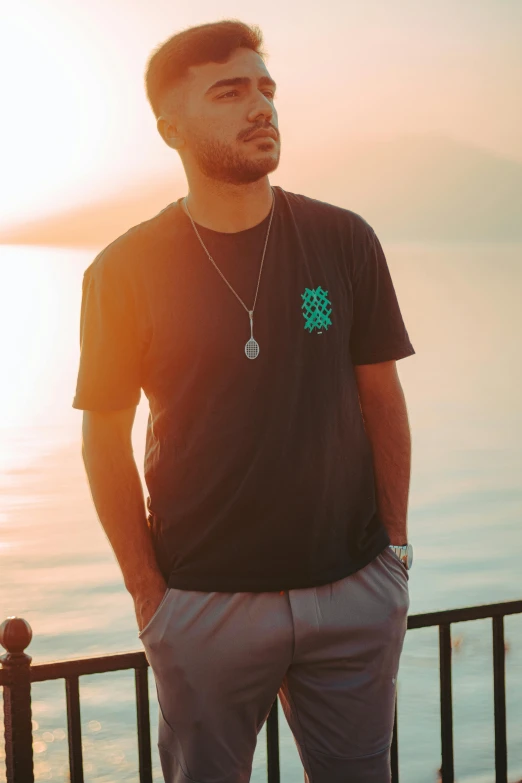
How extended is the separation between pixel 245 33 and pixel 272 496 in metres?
0.98

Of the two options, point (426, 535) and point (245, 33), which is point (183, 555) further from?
point (426, 535)

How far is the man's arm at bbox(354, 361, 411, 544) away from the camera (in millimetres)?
2338

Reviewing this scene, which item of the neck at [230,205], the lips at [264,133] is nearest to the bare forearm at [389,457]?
the neck at [230,205]

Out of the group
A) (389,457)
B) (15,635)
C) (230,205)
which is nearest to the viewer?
(230,205)

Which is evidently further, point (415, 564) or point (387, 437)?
point (415, 564)

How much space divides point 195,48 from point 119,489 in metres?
0.94

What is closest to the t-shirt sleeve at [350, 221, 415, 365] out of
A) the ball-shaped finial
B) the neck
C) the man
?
the man

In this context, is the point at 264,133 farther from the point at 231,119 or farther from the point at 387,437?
the point at 387,437

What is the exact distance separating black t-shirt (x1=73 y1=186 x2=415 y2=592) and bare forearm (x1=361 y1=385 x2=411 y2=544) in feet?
0.22

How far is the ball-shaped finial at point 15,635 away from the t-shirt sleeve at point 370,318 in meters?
1.07

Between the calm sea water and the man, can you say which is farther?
the calm sea water

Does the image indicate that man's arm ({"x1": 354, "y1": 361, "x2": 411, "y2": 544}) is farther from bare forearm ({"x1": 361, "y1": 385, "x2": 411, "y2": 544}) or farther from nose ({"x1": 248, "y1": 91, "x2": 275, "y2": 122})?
nose ({"x1": 248, "y1": 91, "x2": 275, "y2": 122})

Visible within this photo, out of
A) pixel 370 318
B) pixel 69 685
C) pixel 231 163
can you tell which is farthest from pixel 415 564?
pixel 231 163

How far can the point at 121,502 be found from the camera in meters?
2.24
